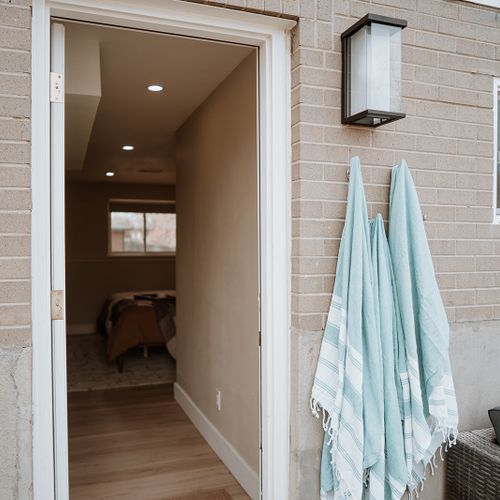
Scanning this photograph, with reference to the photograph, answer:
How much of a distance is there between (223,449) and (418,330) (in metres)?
1.69

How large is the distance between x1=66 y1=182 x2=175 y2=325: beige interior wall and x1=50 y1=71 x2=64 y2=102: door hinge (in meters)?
6.59

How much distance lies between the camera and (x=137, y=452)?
132 inches

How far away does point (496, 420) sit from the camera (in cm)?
215

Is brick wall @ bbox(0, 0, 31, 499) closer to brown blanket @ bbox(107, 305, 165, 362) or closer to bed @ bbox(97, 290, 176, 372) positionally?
bed @ bbox(97, 290, 176, 372)

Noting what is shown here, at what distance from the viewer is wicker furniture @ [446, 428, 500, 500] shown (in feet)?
6.67

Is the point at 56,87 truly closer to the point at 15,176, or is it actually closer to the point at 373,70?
the point at 15,176

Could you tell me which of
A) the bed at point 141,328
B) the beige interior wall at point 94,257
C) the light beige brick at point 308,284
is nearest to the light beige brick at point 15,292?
the light beige brick at point 308,284

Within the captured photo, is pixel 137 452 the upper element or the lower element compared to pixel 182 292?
lower

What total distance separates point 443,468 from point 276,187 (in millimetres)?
1417

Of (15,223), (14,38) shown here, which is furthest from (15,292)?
(14,38)

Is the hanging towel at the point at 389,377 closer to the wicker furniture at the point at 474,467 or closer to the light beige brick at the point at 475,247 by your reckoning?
the wicker furniture at the point at 474,467

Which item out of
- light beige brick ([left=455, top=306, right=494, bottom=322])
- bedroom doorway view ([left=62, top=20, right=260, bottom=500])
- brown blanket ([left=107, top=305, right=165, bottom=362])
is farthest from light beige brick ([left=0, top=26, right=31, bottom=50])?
brown blanket ([left=107, top=305, right=165, bottom=362])

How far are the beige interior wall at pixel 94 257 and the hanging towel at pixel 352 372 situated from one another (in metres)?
6.73

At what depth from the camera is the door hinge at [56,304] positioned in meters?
1.84
